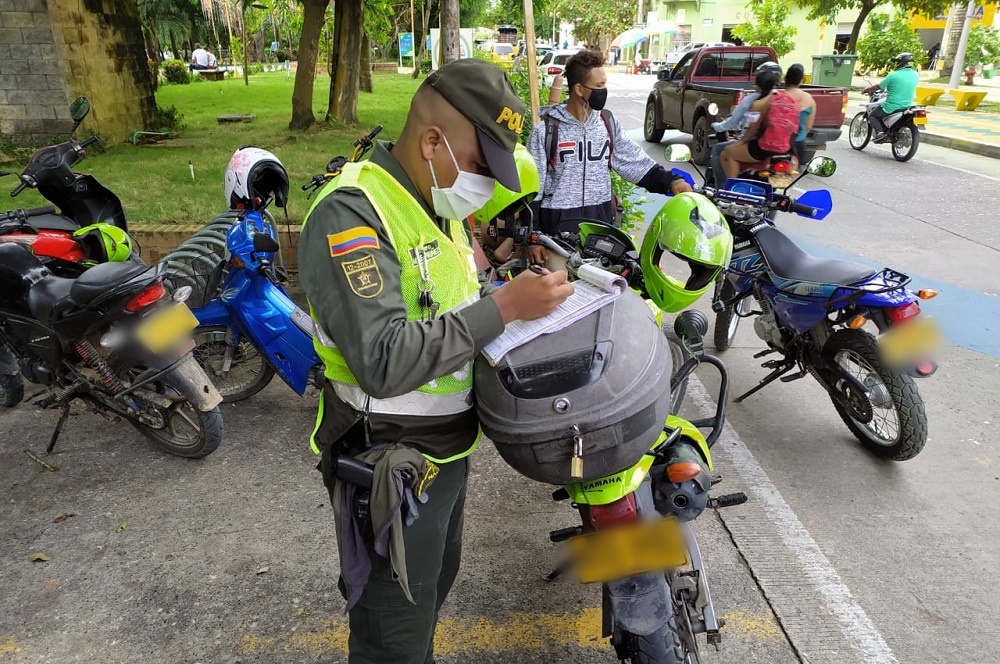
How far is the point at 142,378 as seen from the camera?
10.5ft

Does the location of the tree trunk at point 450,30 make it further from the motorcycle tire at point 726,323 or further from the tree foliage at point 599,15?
the tree foliage at point 599,15

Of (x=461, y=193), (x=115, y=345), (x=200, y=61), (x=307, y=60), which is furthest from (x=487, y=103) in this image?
(x=200, y=61)

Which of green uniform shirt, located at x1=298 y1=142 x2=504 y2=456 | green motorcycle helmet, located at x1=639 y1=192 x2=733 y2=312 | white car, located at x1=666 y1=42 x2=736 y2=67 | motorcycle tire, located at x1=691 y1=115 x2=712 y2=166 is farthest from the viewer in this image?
white car, located at x1=666 y1=42 x2=736 y2=67

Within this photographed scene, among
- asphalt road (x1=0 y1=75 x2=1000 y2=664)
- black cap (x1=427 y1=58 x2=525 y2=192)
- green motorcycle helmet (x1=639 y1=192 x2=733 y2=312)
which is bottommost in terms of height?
asphalt road (x1=0 y1=75 x2=1000 y2=664)

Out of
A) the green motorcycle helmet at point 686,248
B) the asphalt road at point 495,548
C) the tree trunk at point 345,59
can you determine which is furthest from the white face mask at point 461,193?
the tree trunk at point 345,59

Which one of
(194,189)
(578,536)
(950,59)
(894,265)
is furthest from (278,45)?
(578,536)

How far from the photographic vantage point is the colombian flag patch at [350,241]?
1322mm

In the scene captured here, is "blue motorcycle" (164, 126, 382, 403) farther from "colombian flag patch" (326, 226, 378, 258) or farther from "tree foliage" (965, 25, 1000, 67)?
"tree foliage" (965, 25, 1000, 67)

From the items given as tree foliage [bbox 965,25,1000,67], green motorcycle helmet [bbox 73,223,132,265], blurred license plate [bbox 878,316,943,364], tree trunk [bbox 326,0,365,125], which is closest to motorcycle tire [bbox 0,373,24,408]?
green motorcycle helmet [bbox 73,223,132,265]

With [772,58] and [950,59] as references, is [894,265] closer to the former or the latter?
[772,58]

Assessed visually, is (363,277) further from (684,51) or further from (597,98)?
(684,51)

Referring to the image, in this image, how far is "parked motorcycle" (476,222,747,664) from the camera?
146 centimetres

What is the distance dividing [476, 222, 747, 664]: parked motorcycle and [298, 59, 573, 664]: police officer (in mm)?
141

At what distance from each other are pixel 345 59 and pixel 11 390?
9535 mm
